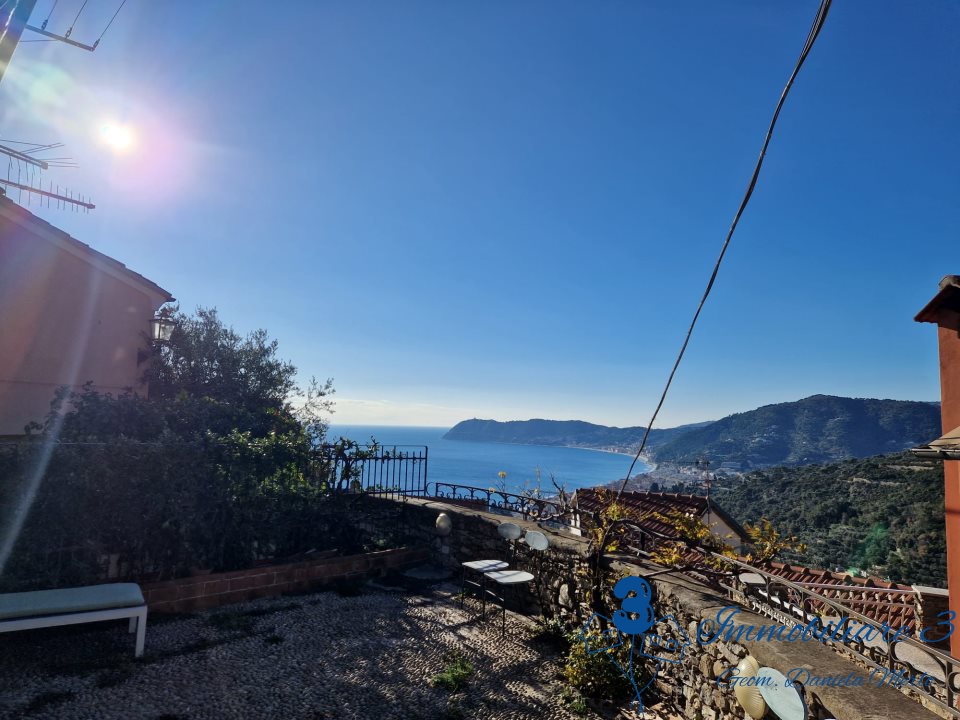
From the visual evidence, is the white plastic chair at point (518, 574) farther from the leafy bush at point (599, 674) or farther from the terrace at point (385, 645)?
the leafy bush at point (599, 674)

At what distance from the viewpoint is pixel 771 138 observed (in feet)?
10.9

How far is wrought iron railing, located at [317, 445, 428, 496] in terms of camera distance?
875 centimetres

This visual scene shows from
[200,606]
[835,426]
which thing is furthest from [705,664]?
[835,426]

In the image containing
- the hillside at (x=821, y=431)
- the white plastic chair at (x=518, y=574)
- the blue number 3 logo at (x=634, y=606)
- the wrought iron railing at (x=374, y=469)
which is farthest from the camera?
the hillside at (x=821, y=431)

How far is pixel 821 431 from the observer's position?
200ft

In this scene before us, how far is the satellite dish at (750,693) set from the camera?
316 cm

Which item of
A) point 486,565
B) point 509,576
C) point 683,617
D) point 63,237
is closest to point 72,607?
point 486,565

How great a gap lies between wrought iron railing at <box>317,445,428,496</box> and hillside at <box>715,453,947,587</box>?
35.6ft

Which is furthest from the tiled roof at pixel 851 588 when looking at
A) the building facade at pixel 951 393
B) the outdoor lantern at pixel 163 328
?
the outdoor lantern at pixel 163 328

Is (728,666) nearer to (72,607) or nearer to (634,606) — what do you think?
→ (634,606)

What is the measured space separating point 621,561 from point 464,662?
202cm

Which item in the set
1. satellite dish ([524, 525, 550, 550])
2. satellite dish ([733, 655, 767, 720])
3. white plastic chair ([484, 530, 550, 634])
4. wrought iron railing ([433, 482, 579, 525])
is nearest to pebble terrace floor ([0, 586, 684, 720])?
white plastic chair ([484, 530, 550, 634])

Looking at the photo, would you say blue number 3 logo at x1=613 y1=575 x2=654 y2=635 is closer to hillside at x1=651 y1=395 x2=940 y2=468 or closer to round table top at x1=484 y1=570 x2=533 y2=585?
round table top at x1=484 y1=570 x2=533 y2=585

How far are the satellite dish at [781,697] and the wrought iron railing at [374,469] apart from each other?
6.65 meters
